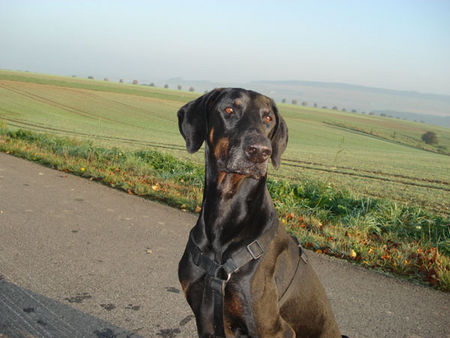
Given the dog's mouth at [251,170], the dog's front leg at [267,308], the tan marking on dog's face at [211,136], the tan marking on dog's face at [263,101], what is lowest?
the dog's front leg at [267,308]

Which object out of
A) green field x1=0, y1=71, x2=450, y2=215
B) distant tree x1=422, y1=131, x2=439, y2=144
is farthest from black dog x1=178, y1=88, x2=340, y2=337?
distant tree x1=422, y1=131, x2=439, y2=144

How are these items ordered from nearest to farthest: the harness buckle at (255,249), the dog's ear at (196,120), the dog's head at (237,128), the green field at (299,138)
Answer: the harness buckle at (255,249) → the dog's head at (237,128) → the dog's ear at (196,120) → the green field at (299,138)

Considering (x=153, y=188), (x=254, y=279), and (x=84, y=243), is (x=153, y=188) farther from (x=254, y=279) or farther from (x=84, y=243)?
(x=254, y=279)

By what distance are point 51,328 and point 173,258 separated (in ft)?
5.66

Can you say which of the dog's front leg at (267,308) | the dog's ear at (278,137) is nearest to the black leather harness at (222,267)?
the dog's front leg at (267,308)

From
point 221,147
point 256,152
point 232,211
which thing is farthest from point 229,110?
point 232,211

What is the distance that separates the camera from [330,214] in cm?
673

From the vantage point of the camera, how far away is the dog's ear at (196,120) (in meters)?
3.00

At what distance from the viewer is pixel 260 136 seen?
2.67 metres

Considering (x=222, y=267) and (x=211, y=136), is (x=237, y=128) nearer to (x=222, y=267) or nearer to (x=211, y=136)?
(x=211, y=136)

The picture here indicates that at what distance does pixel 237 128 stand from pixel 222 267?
3.04 feet

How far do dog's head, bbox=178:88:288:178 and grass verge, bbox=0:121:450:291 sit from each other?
8.52ft

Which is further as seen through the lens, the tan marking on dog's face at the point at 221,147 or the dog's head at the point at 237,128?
the tan marking on dog's face at the point at 221,147

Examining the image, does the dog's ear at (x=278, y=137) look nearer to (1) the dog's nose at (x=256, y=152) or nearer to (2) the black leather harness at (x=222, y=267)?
(1) the dog's nose at (x=256, y=152)
